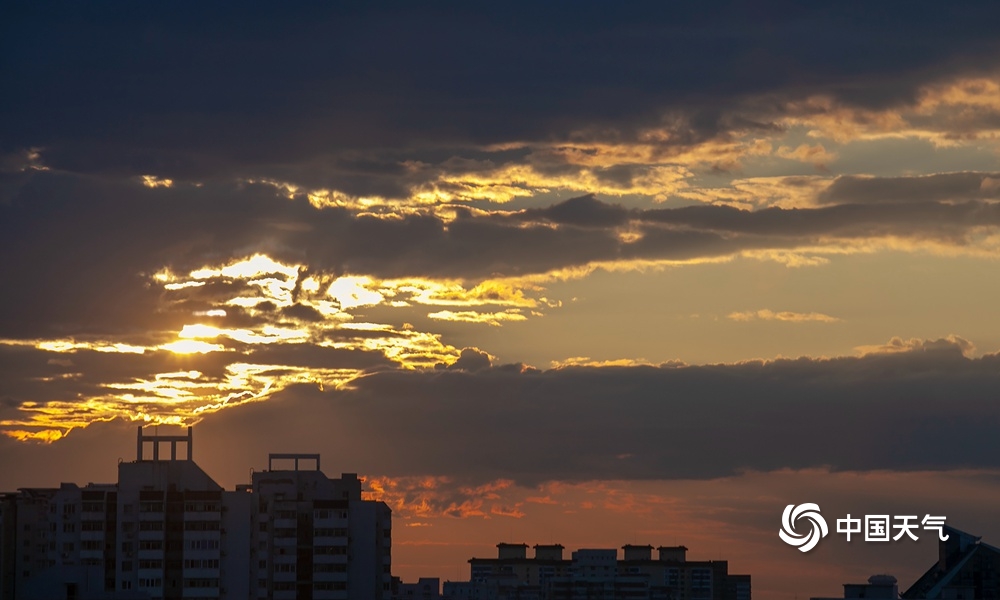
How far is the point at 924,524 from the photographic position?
135 metres

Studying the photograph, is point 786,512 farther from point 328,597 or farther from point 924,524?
point 328,597

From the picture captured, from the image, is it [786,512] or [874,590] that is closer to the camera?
[786,512]

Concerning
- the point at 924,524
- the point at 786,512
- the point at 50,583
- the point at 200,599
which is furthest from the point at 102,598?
the point at 924,524

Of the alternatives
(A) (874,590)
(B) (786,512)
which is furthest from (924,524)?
(A) (874,590)

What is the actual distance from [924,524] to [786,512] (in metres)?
12.6

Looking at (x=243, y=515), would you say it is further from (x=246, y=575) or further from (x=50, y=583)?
(x=50, y=583)

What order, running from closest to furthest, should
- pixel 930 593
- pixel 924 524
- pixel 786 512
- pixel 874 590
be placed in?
pixel 924 524, pixel 786 512, pixel 874 590, pixel 930 593

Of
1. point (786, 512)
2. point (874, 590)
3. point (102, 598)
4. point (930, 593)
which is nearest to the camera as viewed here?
point (786, 512)

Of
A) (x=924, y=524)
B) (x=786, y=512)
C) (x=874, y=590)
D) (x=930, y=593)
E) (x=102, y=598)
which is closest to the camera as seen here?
(x=924, y=524)

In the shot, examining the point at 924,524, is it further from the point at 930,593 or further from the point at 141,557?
the point at 141,557

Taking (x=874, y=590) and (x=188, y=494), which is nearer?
(x=874, y=590)

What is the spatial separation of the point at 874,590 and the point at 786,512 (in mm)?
31429

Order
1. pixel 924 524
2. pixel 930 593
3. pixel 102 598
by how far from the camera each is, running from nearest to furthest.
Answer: pixel 924 524 < pixel 102 598 < pixel 930 593

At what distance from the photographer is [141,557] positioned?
652 feet
